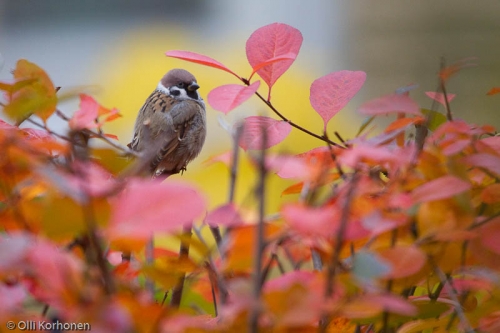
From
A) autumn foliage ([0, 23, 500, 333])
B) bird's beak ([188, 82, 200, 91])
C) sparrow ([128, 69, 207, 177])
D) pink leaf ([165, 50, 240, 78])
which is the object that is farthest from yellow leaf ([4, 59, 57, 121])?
bird's beak ([188, 82, 200, 91])

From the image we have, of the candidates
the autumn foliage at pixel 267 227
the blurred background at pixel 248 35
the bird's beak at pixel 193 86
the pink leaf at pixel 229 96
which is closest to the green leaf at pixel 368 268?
the autumn foliage at pixel 267 227

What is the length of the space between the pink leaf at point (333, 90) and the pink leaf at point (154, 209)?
9.8 inches

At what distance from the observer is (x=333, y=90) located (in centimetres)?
53

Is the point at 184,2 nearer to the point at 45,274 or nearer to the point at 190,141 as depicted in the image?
the point at 190,141

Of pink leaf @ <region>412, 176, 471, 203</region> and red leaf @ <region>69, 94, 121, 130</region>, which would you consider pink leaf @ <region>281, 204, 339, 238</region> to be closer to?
pink leaf @ <region>412, 176, 471, 203</region>

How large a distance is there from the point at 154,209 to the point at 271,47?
28cm

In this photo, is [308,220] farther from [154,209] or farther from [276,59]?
[276,59]

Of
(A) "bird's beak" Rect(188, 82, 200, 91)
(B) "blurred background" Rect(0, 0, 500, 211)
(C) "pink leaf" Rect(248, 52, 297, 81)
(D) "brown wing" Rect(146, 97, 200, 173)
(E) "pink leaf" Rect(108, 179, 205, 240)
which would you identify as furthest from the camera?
(B) "blurred background" Rect(0, 0, 500, 211)

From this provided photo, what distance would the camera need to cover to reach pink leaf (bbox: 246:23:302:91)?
0.54 metres

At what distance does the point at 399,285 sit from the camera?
0.41 m

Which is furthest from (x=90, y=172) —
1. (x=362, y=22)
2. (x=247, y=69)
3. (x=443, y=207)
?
(x=362, y=22)

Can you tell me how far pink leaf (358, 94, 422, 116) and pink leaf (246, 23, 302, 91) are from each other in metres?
0.12

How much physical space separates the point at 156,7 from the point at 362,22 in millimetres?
1601

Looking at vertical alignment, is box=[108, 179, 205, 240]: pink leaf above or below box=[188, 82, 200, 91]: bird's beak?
above
